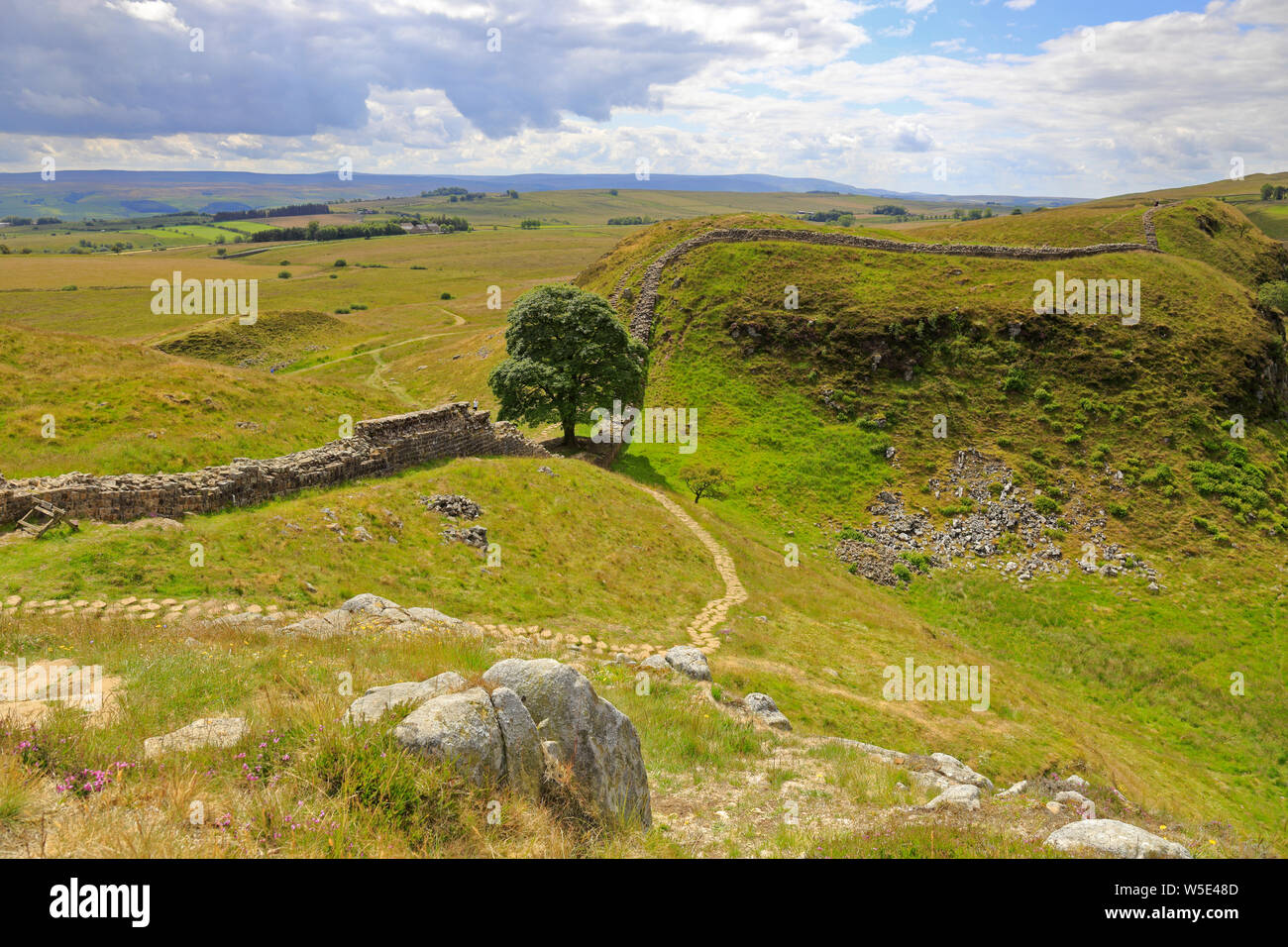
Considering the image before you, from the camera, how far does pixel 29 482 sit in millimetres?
19531

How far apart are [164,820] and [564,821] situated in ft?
13.7

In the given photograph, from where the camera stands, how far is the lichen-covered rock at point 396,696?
26.1 feet

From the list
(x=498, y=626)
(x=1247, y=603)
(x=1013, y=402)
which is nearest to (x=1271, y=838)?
(x=1247, y=603)

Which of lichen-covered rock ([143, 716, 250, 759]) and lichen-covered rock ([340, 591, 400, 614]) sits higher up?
lichen-covered rock ([143, 716, 250, 759])

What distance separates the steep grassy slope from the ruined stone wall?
1456 cm

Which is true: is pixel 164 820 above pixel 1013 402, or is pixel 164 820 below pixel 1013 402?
below

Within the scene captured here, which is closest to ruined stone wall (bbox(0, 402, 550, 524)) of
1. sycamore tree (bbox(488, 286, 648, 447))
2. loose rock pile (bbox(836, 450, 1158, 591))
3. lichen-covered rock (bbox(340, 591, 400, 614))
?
sycamore tree (bbox(488, 286, 648, 447))

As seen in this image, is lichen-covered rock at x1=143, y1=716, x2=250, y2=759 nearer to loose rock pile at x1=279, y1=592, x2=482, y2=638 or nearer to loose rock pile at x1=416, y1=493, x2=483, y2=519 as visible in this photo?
loose rock pile at x1=279, y1=592, x2=482, y2=638

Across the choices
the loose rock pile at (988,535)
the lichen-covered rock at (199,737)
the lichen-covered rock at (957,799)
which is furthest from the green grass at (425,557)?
the loose rock pile at (988,535)

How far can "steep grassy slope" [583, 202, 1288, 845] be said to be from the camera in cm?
2412

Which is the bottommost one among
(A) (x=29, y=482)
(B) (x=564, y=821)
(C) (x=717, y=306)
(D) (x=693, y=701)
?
(D) (x=693, y=701)

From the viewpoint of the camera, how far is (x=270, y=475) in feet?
76.4
